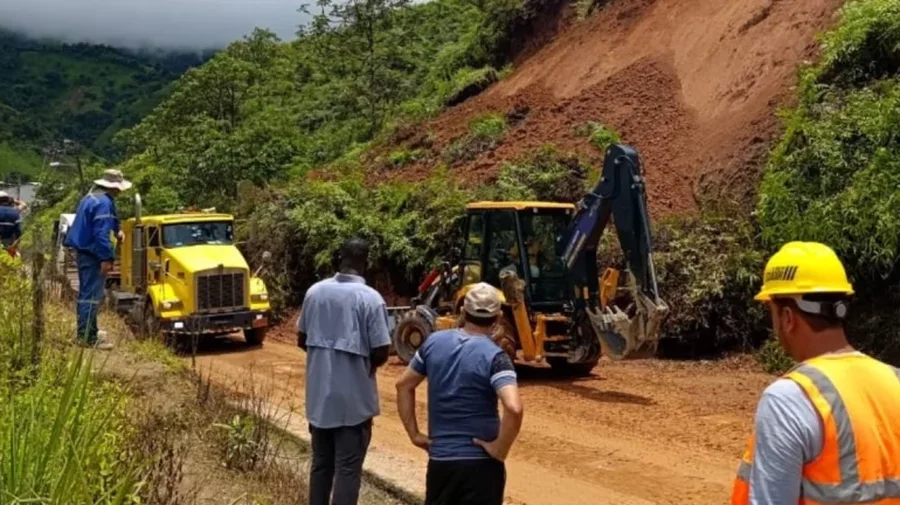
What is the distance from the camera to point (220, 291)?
16.8 m

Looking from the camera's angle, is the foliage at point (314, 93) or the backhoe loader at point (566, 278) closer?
the backhoe loader at point (566, 278)

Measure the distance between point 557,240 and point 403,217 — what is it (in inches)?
319

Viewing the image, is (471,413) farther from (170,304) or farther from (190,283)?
(170,304)

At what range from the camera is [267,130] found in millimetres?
34125

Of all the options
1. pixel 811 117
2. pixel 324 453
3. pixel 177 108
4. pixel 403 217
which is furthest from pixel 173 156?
pixel 324 453

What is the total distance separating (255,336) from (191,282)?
5.74 feet

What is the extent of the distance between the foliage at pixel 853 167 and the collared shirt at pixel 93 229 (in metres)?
9.06

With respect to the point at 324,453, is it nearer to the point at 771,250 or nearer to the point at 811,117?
the point at 771,250

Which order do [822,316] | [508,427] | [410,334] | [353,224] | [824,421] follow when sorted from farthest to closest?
1. [353,224]
2. [410,334]
3. [508,427]
4. [822,316]
5. [824,421]

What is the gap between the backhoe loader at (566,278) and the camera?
1196 centimetres

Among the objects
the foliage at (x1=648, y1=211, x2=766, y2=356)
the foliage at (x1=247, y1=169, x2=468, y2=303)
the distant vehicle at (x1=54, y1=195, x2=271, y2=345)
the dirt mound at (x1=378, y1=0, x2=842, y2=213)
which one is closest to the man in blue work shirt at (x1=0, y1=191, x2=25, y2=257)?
the distant vehicle at (x1=54, y1=195, x2=271, y2=345)

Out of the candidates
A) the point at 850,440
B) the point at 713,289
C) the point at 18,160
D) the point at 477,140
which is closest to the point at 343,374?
the point at 850,440

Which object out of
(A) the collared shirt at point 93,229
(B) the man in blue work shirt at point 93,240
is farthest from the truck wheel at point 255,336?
(A) the collared shirt at point 93,229

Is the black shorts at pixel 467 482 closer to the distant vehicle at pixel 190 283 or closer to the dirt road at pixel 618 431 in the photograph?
the dirt road at pixel 618 431
